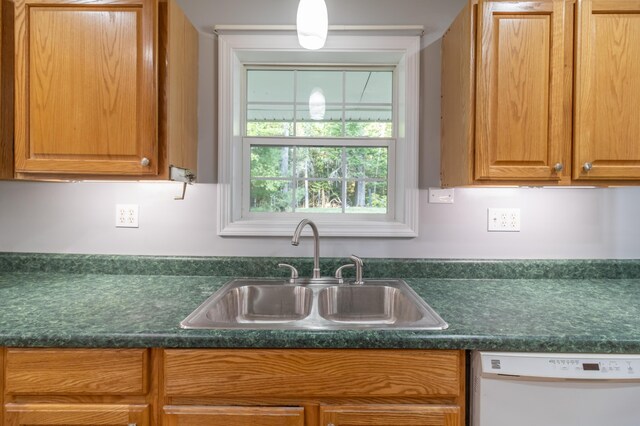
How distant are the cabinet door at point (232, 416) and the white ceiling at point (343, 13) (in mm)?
1622

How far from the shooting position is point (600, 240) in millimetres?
1779

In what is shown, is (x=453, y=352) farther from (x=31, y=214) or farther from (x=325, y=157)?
(x=31, y=214)

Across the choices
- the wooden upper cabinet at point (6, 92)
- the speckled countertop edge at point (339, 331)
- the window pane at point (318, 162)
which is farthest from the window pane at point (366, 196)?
the wooden upper cabinet at point (6, 92)

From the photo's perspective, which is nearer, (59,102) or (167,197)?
(59,102)

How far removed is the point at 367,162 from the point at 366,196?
179mm

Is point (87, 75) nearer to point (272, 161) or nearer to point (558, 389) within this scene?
point (272, 161)

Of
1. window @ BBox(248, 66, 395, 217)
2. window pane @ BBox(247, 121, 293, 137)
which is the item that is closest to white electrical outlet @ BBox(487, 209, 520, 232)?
window @ BBox(248, 66, 395, 217)

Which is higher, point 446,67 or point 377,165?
point 446,67

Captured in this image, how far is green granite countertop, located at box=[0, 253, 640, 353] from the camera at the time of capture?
1.04 m

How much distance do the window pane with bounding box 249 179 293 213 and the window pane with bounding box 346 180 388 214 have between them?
12.7 inches

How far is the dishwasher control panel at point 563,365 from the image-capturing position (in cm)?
102

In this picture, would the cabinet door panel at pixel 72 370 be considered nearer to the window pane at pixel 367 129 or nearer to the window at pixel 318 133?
the window at pixel 318 133

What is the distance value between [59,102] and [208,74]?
0.64 meters

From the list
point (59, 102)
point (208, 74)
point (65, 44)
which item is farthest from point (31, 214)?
point (208, 74)
